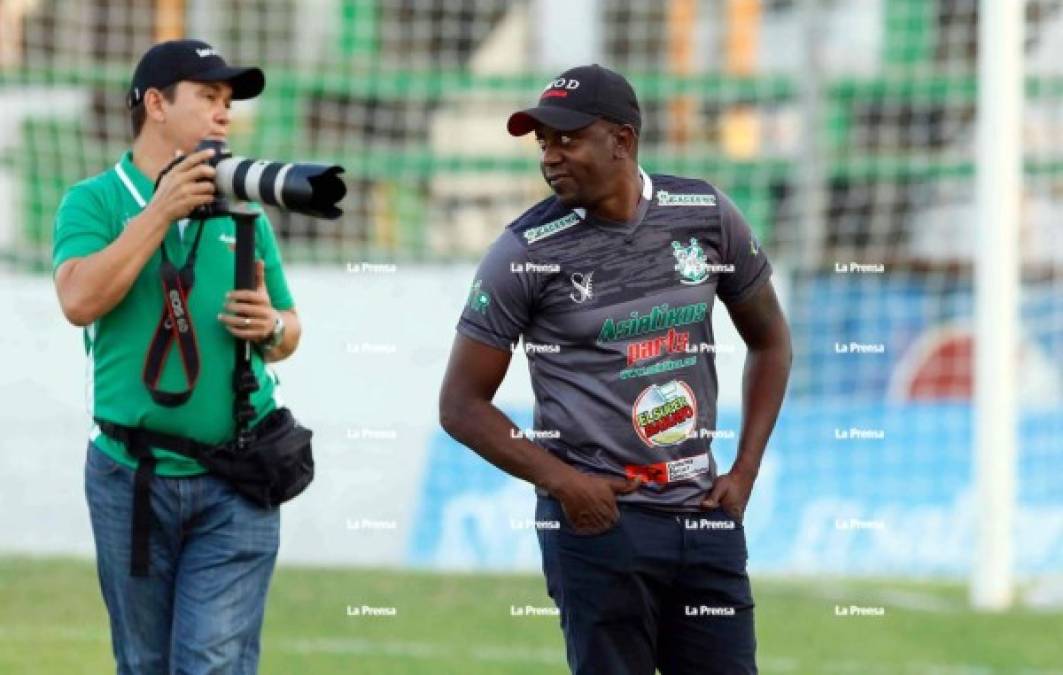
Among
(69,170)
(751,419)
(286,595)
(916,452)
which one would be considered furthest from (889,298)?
(751,419)

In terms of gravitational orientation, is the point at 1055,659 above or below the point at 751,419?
below

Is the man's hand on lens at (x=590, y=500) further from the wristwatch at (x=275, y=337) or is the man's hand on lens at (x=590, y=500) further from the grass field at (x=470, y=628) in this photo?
the grass field at (x=470, y=628)

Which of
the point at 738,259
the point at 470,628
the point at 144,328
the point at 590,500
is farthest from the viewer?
the point at 470,628

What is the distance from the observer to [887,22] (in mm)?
12742

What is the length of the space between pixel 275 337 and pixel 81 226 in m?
0.56

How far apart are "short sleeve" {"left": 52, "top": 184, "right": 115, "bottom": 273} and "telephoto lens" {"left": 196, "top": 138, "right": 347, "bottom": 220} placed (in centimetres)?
29

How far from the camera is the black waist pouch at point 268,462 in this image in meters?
5.31

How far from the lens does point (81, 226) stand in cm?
528

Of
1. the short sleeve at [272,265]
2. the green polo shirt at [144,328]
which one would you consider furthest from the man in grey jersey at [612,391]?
the short sleeve at [272,265]

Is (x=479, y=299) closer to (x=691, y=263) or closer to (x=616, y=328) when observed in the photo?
(x=616, y=328)

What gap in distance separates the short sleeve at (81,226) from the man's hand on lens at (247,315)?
34 cm

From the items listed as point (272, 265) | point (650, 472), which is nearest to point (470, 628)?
point (272, 265)

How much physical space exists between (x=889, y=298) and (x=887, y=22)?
1895 millimetres

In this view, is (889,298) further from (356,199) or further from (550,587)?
(550,587)
